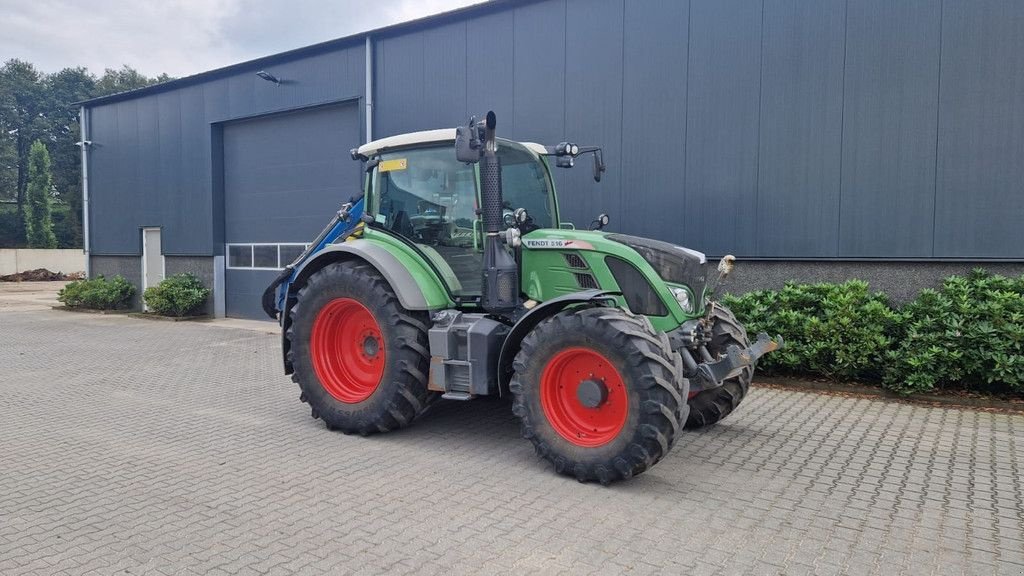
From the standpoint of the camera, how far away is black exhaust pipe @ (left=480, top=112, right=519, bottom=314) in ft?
17.3

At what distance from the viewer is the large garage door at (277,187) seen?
14.0m

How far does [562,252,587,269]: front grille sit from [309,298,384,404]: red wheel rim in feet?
6.07

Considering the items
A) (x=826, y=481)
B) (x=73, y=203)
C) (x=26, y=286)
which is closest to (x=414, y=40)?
(x=826, y=481)

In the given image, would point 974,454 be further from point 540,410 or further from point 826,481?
point 540,410

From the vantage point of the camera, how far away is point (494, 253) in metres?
5.30

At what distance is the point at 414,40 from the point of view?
40.8 ft

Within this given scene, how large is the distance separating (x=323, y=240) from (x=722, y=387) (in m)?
4.12

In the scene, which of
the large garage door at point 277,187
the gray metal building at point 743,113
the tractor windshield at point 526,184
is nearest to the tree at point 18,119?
the large garage door at point 277,187

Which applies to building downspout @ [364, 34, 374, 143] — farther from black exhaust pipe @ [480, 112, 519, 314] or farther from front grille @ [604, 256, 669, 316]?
front grille @ [604, 256, 669, 316]

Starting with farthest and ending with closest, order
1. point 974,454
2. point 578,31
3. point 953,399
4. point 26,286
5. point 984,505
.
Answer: point 26,286 < point 578,31 < point 953,399 < point 974,454 < point 984,505

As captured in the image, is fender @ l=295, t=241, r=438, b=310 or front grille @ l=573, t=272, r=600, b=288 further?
fender @ l=295, t=241, r=438, b=310

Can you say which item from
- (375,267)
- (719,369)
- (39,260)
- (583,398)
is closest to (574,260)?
(583,398)

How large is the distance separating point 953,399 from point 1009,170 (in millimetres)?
2707

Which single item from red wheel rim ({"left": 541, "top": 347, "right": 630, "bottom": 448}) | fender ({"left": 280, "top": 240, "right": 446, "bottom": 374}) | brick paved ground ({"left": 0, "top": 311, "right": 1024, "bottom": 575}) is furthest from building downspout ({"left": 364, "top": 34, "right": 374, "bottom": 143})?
red wheel rim ({"left": 541, "top": 347, "right": 630, "bottom": 448})
